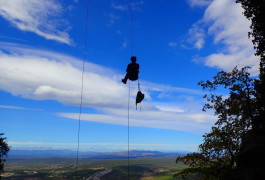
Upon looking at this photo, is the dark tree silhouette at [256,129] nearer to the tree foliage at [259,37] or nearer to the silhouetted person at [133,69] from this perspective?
the tree foliage at [259,37]

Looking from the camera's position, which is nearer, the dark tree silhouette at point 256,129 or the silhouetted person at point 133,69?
the dark tree silhouette at point 256,129

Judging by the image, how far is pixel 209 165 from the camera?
20.1 m

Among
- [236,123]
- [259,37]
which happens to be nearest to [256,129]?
[236,123]

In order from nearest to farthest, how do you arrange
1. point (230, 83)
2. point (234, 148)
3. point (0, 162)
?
1. point (234, 148)
2. point (230, 83)
3. point (0, 162)

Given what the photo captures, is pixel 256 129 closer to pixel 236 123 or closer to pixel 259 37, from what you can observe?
pixel 236 123

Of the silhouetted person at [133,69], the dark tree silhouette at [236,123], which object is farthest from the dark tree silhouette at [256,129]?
the silhouetted person at [133,69]

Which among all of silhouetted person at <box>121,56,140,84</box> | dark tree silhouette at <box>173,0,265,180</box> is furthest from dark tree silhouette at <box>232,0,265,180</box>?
silhouetted person at <box>121,56,140,84</box>

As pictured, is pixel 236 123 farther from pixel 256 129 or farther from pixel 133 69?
pixel 133 69

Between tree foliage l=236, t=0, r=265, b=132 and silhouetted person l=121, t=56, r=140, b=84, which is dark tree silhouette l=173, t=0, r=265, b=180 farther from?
silhouetted person l=121, t=56, r=140, b=84

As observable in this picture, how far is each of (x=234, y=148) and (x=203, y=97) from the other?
582 cm

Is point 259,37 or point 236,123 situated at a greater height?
point 259,37

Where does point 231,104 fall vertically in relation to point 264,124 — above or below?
above

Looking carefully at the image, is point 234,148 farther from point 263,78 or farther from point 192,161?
point 263,78

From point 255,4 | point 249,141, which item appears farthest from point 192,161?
point 255,4
